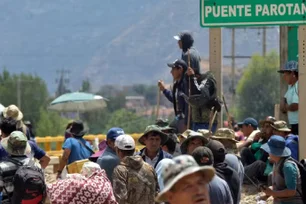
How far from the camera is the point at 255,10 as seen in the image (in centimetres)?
1487

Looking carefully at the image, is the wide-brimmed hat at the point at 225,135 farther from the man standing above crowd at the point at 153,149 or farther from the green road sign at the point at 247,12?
the green road sign at the point at 247,12

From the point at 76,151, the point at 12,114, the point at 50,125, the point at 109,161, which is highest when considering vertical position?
the point at 12,114

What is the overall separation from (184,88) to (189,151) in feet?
13.7

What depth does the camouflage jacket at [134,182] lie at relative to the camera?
11.1 metres

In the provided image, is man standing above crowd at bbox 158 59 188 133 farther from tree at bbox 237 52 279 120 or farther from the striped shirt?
tree at bbox 237 52 279 120

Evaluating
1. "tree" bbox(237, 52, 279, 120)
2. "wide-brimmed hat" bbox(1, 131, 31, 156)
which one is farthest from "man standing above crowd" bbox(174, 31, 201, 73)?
"tree" bbox(237, 52, 279, 120)

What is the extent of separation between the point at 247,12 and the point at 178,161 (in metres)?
7.94

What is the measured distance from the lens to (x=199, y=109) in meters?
16.2

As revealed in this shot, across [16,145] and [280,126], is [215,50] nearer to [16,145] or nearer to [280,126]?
[280,126]

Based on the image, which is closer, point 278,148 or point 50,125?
point 278,148

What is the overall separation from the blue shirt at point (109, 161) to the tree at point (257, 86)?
129 metres

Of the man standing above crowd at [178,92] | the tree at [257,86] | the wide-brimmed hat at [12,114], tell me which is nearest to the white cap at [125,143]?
the wide-brimmed hat at [12,114]

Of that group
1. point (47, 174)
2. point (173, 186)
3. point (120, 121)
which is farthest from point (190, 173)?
point (120, 121)

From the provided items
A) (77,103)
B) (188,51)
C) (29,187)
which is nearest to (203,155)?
(29,187)
